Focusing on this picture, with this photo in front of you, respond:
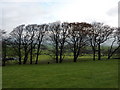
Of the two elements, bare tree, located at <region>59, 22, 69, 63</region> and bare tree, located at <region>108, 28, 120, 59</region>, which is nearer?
bare tree, located at <region>59, 22, 69, 63</region>

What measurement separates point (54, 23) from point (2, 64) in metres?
17.6

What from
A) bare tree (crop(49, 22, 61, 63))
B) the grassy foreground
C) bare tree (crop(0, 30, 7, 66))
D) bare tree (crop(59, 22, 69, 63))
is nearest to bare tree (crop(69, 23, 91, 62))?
bare tree (crop(59, 22, 69, 63))

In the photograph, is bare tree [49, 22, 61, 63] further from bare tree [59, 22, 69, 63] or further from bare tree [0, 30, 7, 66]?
bare tree [0, 30, 7, 66]

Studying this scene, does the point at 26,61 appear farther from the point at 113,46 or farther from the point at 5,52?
the point at 113,46

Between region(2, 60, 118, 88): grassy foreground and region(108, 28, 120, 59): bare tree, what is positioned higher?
region(108, 28, 120, 59): bare tree

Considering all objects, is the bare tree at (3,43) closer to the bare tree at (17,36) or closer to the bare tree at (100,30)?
the bare tree at (17,36)

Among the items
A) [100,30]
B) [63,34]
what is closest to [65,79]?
[63,34]

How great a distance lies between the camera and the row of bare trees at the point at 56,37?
3684 cm

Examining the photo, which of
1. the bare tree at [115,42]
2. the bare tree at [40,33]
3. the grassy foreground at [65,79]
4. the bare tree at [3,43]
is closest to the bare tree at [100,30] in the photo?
the bare tree at [115,42]

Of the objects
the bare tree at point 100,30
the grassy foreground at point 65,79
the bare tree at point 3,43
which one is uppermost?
the bare tree at point 100,30

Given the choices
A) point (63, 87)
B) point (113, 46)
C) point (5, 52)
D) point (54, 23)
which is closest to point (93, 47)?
point (113, 46)

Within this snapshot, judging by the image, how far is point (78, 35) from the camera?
37.5m

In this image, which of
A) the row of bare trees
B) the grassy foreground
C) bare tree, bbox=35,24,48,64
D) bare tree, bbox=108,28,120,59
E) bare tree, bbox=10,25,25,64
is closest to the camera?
the grassy foreground

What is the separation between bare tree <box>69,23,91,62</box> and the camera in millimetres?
36906
